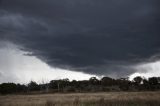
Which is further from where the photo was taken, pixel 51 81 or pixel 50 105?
pixel 51 81

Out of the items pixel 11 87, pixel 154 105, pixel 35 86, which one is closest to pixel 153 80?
pixel 35 86

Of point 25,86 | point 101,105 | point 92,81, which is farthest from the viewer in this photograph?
point 92,81

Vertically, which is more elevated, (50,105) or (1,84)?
(1,84)

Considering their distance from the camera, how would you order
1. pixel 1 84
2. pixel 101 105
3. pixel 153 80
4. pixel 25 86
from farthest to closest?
pixel 153 80 < pixel 25 86 < pixel 1 84 < pixel 101 105

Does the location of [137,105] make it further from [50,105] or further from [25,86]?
[25,86]

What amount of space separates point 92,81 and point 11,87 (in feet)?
204

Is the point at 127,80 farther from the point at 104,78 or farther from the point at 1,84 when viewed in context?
the point at 1,84

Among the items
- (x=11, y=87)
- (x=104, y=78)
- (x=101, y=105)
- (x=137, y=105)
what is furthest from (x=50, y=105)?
(x=104, y=78)

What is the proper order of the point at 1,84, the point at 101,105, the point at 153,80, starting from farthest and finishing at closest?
the point at 153,80, the point at 1,84, the point at 101,105

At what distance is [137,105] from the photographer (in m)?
22.5

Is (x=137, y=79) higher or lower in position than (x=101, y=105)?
higher

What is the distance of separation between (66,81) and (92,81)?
18.7 meters

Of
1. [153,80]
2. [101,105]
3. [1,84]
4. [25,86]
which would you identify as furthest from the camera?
[153,80]

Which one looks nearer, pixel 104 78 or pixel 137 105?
pixel 137 105
